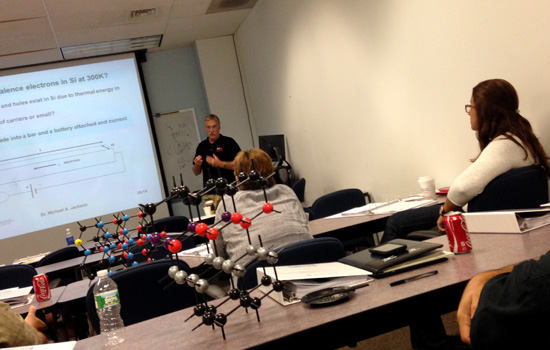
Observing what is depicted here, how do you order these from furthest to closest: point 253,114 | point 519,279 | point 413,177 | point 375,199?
point 253,114 < point 375,199 < point 413,177 < point 519,279

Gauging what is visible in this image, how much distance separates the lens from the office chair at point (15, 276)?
3.85 metres

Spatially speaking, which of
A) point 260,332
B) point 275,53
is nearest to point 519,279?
point 260,332

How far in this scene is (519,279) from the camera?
1022 millimetres

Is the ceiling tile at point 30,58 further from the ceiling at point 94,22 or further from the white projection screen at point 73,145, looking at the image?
the white projection screen at point 73,145

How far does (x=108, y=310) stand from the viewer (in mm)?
2045

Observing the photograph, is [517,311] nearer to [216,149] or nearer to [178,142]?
[216,149]

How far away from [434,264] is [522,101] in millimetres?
1820

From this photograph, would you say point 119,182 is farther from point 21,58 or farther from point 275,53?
point 275,53

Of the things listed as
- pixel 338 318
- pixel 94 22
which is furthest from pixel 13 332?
pixel 94 22

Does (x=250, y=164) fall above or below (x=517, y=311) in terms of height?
above

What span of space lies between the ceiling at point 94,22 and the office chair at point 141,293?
397 centimetres

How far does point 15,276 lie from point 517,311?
3742 mm

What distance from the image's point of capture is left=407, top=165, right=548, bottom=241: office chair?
261 cm

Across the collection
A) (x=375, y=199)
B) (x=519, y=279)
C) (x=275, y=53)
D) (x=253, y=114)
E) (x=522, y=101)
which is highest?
(x=275, y=53)
